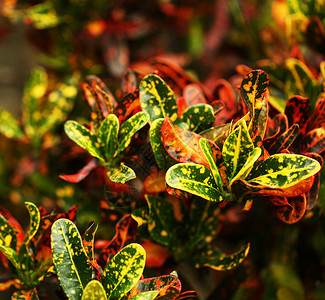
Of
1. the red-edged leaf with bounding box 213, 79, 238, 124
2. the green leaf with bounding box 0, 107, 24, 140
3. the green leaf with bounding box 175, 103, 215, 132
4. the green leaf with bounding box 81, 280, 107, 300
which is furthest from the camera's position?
the green leaf with bounding box 0, 107, 24, 140

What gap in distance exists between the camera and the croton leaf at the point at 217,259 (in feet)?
1.84

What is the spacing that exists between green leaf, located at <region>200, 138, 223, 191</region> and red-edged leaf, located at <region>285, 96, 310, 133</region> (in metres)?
0.17

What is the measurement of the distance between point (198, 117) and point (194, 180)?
0.12 meters

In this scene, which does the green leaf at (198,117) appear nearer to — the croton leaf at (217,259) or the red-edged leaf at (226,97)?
the red-edged leaf at (226,97)

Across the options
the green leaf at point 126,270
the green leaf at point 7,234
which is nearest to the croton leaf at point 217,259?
the green leaf at point 126,270

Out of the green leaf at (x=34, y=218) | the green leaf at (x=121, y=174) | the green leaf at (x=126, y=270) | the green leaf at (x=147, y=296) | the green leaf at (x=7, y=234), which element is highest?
the green leaf at (x=121, y=174)

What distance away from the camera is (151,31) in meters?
1.10

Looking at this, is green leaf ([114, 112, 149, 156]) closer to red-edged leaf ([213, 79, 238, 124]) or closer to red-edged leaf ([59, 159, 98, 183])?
red-edged leaf ([59, 159, 98, 183])

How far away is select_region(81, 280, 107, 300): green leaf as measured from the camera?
1.44 feet

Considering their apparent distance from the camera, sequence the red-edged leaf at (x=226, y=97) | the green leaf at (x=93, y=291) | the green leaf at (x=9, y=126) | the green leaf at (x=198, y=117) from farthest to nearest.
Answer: the green leaf at (x=9, y=126) < the red-edged leaf at (x=226, y=97) < the green leaf at (x=198, y=117) < the green leaf at (x=93, y=291)

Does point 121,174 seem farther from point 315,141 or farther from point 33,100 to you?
point 33,100

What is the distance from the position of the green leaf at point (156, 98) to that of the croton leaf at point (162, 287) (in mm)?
229

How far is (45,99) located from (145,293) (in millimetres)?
640

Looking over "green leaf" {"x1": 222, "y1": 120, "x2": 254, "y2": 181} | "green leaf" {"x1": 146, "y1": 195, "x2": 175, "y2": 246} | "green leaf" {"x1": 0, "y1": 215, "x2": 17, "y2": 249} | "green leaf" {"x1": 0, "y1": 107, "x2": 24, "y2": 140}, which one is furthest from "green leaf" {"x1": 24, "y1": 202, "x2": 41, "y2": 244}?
"green leaf" {"x1": 0, "y1": 107, "x2": 24, "y2": 140}
